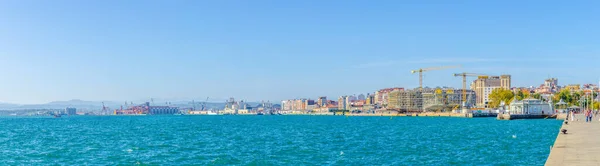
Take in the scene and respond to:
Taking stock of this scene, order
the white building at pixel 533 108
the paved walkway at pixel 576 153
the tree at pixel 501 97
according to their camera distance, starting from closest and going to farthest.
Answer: the paved walkway at pixel 576 153 → the white building at pixel 533 108 → the tree at pixel 501 97

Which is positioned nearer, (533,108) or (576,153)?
(576,153)

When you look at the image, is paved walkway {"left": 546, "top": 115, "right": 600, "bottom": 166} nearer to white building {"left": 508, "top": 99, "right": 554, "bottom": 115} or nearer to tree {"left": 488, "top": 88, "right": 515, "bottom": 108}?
white building {"left": 508, "top": 99, "right": 554, "bottom": 115}

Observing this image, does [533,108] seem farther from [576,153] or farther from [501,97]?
[576,153]

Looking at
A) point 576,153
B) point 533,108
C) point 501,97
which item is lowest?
point 576,153

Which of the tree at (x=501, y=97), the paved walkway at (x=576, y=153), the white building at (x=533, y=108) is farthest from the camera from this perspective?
the tree at (x=501, y=97)

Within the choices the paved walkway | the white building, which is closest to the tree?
the white building

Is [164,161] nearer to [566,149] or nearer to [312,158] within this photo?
[312,158]

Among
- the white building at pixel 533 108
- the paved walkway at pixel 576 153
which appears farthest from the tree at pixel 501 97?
the paved walkway at pixel 576 153

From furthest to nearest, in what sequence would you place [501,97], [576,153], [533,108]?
[501,97] < [533,108] < [576,153]

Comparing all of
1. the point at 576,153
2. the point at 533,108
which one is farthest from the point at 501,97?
the point at 576,153

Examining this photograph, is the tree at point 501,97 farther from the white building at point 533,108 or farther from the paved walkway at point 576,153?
the paved walkway at point 576,153

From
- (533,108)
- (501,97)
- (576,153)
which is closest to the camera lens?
(576,153)

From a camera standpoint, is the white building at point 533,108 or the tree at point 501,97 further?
the tree at point 501,97

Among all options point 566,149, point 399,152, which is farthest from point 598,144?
point 399,152
